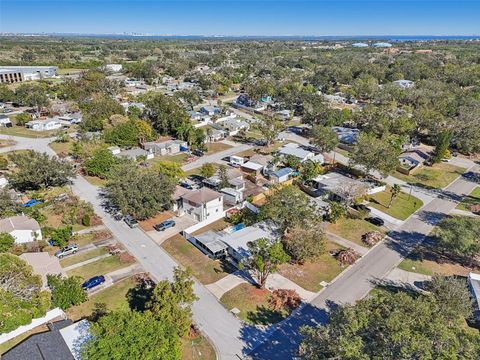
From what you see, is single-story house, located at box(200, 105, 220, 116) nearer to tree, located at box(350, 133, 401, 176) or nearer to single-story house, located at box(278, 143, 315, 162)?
single-story house, located at box(278, 143, 315, 162)

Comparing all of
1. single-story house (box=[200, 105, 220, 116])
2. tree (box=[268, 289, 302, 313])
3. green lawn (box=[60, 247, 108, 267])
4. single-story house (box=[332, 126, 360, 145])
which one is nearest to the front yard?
green lawn (box=[60, 247, 108, 267])

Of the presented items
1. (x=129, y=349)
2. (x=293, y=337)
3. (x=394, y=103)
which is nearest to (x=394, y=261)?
(x=293, y=337)

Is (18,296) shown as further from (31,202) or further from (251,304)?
(31,202)

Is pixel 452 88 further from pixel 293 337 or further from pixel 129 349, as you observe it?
pixel 129 349

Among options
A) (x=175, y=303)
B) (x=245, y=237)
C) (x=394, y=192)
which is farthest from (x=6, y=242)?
(x=394, y=192)

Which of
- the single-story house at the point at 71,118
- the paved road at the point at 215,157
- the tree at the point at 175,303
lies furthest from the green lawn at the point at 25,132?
the tree at the point at 175,303
